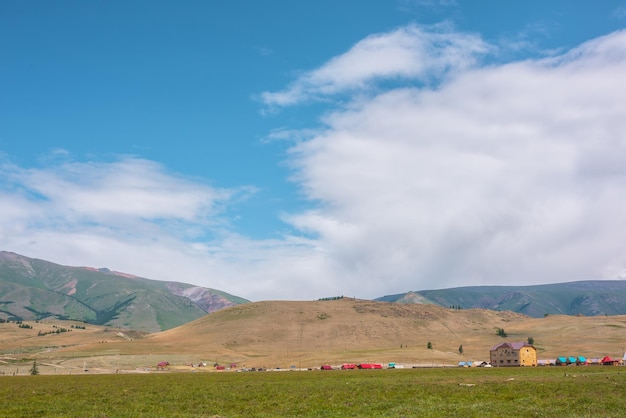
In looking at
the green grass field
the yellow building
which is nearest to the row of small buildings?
the yellow building

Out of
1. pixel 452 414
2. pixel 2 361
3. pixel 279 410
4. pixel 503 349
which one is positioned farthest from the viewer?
pixel 2 361

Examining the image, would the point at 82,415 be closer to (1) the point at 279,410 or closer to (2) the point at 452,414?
(1) the point at 279,410

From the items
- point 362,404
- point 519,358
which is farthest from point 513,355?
point 362,404

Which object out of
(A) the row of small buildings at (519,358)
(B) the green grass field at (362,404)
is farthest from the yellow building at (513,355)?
(B) the green grass field at (362,404)

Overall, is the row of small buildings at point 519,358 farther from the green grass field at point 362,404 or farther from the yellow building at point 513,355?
the green grass field at point 362,404

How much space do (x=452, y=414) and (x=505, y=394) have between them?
→ 12.8 metres

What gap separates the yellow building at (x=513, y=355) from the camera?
13888 cm

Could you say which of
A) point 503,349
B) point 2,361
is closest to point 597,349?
point 503,349

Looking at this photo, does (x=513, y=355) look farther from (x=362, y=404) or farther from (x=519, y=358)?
(x=362, y=404)

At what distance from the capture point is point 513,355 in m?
141

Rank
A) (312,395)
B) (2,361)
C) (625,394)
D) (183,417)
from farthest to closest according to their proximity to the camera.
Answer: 1. (2,361)
2. (312,395)
3. (625,394)
4. (183,417)

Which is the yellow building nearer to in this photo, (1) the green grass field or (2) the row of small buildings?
(2) the row of small buildings

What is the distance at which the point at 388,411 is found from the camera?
106 feet

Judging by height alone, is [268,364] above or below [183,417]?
below
